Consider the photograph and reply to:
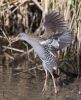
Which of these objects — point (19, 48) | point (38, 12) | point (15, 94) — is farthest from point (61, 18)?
point (38, 12)

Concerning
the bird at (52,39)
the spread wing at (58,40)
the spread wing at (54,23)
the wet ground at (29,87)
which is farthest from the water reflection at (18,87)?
the spread wing at (54,23)

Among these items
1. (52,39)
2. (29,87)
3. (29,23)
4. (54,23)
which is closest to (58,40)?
(52,39)

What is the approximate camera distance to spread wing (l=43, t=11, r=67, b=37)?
5984 mm

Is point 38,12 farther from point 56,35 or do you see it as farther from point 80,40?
point 56,35

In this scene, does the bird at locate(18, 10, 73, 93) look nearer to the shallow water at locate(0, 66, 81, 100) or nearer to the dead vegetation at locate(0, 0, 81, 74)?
the shallow water at locate(0, 66, 81, 100)

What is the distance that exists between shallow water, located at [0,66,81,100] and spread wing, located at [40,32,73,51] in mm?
632

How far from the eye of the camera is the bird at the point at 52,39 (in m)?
5.99

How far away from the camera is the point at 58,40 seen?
19.7 feet

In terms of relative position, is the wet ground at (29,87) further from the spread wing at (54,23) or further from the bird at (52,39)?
the spread wing at (54,23)

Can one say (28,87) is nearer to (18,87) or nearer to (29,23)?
(18,87)

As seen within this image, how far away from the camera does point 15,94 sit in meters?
5.88

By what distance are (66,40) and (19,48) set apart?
2.30 meters

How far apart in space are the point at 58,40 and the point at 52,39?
0.10 meters

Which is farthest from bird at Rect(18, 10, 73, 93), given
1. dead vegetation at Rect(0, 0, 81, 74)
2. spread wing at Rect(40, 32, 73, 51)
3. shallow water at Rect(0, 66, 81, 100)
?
dead vegetation at Rect(0, 0, 81, 74)
